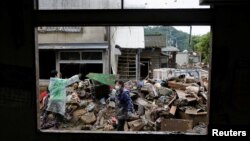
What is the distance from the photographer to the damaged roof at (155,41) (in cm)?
2266

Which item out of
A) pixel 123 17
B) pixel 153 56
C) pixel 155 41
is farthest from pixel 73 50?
pixel 123 17

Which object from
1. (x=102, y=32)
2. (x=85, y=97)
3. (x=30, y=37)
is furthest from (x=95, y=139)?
(x=102, y=32)

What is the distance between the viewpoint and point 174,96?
11.4m

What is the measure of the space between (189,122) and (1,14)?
594cm

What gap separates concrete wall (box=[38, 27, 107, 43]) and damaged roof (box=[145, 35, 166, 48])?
8840 millimetres

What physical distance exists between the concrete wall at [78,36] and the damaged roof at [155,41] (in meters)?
8.84

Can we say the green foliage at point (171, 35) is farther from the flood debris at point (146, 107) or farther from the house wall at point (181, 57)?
the flood debris at point (146, 107)

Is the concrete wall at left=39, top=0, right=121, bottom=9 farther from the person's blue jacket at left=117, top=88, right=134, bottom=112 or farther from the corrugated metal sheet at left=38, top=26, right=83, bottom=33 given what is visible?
the corrugated metal sheet at left=38, top=26, right=83, bottom=33

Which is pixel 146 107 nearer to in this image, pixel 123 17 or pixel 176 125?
pixel 176 125

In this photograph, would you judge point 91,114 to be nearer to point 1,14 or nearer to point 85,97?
point 85,97

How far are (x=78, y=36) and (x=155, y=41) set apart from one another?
33.1 feet

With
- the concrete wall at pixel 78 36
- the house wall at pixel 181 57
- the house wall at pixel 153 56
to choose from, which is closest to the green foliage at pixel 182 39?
the house wall at pixel 181 57

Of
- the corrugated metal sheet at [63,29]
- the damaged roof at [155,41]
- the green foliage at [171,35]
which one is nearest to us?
the corrugated metal sheet at [63,29]

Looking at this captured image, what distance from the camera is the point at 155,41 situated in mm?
23281
